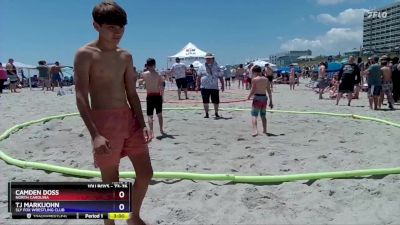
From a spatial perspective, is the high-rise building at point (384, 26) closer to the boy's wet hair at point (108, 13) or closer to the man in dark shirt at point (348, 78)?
the man in dark shirt at point (348, 78)

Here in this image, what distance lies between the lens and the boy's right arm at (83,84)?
2802 millimetres

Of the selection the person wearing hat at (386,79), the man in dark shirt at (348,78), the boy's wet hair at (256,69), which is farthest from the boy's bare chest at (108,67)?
the man in dark shirt at (348,78)

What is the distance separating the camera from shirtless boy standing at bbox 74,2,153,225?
2818 millimetres

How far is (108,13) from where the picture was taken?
2.80 m

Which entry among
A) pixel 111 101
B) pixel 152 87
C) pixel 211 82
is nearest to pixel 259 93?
pixel 152 87

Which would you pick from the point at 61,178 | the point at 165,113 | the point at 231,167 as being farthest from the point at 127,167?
the point at 165,113

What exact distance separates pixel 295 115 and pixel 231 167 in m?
5.61

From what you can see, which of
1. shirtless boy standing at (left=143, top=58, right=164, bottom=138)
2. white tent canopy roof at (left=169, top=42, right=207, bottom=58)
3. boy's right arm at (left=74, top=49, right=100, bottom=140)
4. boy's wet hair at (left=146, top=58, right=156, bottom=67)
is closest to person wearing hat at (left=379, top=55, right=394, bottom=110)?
shirtless boy standing at (left=143, top=58, right=164, bottom=138)

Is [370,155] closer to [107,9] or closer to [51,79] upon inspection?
[107,9]

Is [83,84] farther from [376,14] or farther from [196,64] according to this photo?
[376,14]

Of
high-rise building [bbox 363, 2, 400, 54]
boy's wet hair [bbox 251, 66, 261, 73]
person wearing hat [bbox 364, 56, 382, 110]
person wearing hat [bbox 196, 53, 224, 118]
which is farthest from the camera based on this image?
high-rise building [bbox 363, 2, 400, 54]

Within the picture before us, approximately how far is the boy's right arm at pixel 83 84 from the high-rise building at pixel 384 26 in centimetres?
7707
